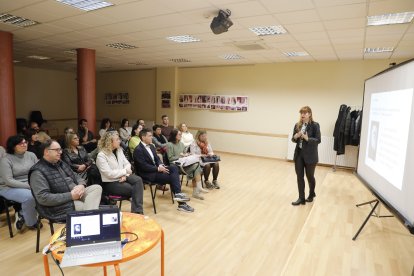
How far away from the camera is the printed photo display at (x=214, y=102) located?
853 cm

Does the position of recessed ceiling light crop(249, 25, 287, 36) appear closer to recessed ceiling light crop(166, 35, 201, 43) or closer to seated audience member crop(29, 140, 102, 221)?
recessed ceiling light crop(166, 35, 201, 43)

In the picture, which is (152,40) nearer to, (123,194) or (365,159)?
(123,194)

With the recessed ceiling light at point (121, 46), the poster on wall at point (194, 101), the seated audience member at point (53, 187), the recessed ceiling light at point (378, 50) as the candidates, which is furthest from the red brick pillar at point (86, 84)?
the recessed ceiling light at point (378, 50)

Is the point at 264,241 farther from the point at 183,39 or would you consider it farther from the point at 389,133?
the point at 183,39

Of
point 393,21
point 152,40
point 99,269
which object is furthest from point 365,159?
point 152,40

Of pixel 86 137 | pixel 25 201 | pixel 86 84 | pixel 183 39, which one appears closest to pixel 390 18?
pixel 183 39

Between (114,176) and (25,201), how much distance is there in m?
0.95

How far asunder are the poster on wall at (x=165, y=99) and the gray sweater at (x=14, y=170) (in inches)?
265

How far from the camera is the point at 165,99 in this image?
988 centimetres

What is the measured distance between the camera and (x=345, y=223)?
3.20 metres

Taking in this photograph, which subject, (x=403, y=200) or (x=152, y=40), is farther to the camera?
(x=152, y=40)

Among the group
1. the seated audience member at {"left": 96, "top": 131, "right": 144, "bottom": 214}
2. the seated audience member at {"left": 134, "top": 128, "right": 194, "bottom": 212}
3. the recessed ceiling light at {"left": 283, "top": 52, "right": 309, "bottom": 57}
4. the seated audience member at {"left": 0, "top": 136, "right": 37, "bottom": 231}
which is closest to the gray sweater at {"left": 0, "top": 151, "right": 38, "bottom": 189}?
the seated audience member at {"left": 0, "top": 136, "right": 37, "bottom": 231}

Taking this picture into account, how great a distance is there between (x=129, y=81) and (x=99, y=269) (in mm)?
9390

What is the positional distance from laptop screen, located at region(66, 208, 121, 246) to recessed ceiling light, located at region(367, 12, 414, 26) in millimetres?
4040
